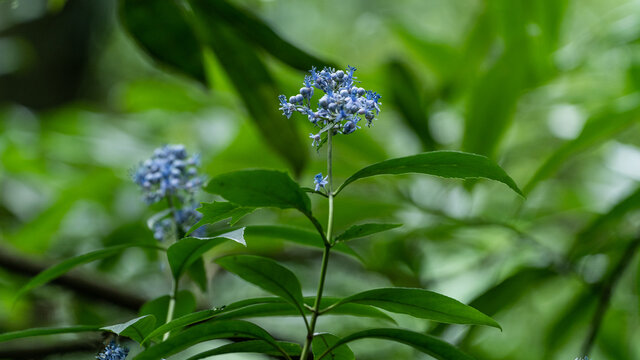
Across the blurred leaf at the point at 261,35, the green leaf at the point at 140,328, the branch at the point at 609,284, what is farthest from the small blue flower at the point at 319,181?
the branch at the point at 609,284

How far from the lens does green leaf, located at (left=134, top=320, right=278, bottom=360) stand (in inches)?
17.9

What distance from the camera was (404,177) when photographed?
A: 135 centimetres

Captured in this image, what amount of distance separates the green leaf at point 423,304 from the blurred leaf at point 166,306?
21cm

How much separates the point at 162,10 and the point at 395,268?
0.62 metres

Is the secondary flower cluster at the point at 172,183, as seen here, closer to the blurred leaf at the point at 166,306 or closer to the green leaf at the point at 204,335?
the blurred leaf at the point at 166,306

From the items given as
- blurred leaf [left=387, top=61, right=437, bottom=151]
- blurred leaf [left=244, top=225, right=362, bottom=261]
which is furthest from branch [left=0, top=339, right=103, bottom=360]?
blurred leaf [left=387, top=61, right=437, bottom=151]

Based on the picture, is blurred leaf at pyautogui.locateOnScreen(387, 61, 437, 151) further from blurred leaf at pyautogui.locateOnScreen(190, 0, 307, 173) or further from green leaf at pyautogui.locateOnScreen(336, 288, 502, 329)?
green leaf at pyautogui.locateOnScreen(336, 288, 502, 329)

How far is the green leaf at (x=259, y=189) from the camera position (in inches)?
17.1

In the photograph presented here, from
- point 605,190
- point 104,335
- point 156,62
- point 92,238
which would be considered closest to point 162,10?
point 156,62

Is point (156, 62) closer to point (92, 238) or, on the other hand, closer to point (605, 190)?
point (92, 238)

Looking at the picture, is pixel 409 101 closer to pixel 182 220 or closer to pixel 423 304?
pixel 182 220

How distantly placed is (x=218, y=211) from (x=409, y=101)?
0.80 m

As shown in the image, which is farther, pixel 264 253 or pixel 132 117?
pixel 132 117

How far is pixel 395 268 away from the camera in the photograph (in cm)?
123
